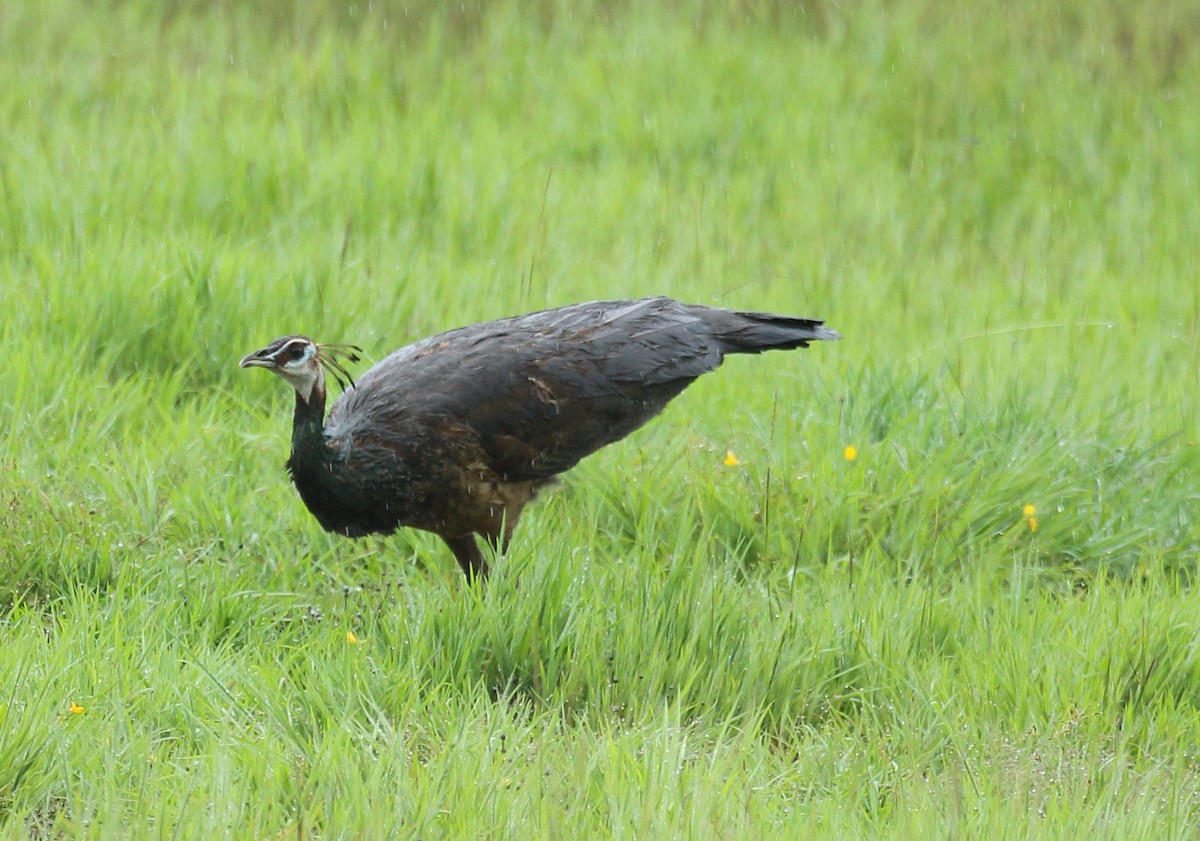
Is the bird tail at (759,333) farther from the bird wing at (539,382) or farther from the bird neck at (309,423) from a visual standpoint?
the bird neck at (309,423)

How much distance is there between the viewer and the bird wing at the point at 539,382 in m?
4.51

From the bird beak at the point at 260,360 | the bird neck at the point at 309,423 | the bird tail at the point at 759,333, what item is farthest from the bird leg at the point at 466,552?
the bird tail at the point at 759,333

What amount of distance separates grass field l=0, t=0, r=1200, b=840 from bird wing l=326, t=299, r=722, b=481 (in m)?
0.25

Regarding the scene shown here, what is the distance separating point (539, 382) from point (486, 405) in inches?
7.5

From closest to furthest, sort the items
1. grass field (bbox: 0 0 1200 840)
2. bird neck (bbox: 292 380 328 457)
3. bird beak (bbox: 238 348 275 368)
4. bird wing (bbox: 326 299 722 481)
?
grass field (bbox: 0 0 1200 840) < bird beak (bbox: 238 348 275 368) < bird neck (bbox: 292 380 328 457) < bird wing (bbox: 326 299 722 481)

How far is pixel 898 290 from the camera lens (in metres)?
6.41

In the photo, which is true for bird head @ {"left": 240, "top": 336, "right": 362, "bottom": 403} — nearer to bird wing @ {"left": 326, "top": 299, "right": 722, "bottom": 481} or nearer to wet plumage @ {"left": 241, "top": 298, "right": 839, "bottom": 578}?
wet plumage @ {"left": 241, "top": 298, "right": 839, "bottom": 578}

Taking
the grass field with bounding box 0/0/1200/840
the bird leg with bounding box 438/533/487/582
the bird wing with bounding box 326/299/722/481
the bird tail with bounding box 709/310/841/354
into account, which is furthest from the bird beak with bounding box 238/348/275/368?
the bird tail with bounding box 709/310/841/354

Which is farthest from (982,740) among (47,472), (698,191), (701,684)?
(698,191)

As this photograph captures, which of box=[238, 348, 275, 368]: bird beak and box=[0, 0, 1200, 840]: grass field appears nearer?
box=[0, 0, 1200, 840]: grass field

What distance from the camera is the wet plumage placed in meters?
4.31

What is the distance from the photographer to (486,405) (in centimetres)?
452

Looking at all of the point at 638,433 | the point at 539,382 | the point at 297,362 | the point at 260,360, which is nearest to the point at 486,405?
the point at 539,382

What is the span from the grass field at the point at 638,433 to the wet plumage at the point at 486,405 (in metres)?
0.21
